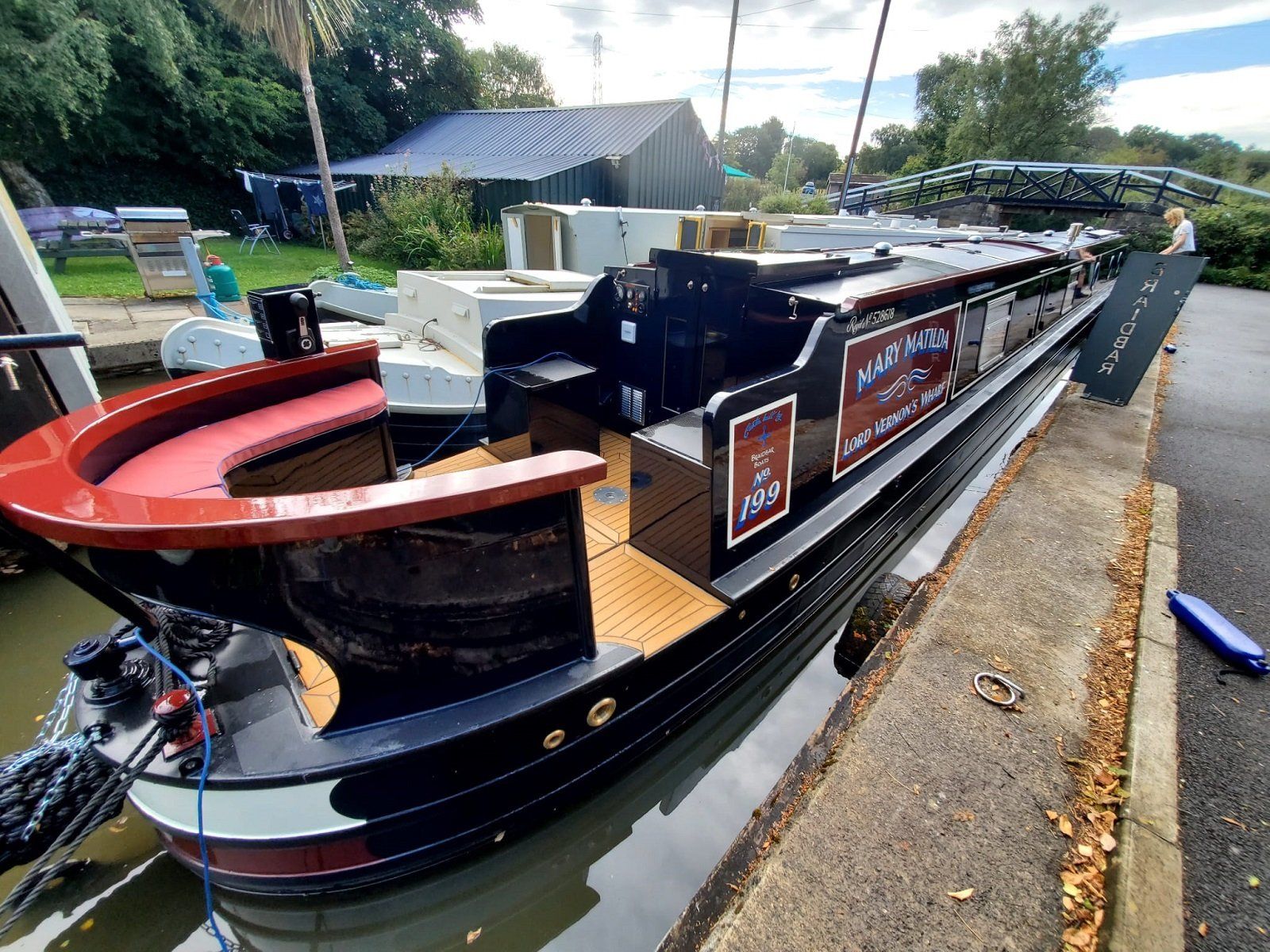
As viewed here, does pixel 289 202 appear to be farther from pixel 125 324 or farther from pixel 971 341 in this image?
pixel 971 341

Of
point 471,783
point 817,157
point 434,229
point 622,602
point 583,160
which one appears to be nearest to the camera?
point 471,783

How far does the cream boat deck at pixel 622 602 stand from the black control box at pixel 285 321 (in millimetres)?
1392

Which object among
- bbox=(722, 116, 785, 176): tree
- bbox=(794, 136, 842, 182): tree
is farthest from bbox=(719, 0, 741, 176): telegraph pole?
bbox=(722, 116, 785, 176): tree

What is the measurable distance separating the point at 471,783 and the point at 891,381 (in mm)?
3227

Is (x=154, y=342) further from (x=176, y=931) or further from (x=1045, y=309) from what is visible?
(x=1045, y=309)

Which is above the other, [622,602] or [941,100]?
[941,100]

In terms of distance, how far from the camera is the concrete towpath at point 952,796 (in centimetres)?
172

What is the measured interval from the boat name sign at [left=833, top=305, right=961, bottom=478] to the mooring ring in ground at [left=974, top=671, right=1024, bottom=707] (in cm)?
127

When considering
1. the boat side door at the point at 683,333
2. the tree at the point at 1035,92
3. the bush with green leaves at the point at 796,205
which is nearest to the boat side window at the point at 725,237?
the boat side door at the point at 683,333

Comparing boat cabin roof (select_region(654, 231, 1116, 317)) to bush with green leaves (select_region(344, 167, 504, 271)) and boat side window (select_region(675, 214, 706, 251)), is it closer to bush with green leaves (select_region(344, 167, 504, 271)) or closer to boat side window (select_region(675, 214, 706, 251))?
boat side window (select_region(675, 214, 706, 251))

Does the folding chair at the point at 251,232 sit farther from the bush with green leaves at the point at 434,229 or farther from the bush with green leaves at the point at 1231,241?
the bush with green leaves at the point at 1231,241

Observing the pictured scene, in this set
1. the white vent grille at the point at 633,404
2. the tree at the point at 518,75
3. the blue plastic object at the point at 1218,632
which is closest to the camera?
the blue plastic object at the point at 1218,632

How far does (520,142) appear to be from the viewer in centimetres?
1653

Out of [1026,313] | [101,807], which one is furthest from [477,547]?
[1026,313]
